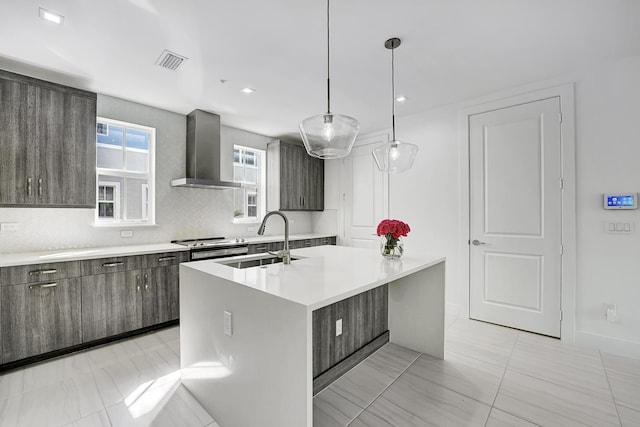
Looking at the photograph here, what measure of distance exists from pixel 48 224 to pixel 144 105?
169 centimetres

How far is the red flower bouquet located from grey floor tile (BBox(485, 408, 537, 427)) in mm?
Answer: 1171

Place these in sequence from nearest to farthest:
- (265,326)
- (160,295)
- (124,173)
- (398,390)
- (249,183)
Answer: (265,326), (398,390), (160,295), (124,173), (249,183)

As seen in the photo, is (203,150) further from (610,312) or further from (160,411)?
(610,312)

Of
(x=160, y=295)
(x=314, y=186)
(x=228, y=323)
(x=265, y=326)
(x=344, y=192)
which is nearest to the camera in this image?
(x=265, y=326)

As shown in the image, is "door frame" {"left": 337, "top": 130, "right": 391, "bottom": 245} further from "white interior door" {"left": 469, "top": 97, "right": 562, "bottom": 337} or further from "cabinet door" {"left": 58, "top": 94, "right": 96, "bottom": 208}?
"cabinet door" {"left": 58, "top": 94, "right": 96, "bottom": 208}

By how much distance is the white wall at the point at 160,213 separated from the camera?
9.32ft

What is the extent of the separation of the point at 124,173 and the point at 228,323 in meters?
2.81

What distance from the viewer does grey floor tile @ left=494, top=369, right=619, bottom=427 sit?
5.84 feet

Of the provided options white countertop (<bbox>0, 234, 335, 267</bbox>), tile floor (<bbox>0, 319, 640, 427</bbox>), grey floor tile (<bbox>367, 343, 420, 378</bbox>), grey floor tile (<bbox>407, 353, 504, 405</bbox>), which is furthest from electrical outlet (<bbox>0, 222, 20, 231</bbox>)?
grey floor tile (<bbox>407, 353, 504, 405</bbox>)

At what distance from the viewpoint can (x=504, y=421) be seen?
5.80 feet

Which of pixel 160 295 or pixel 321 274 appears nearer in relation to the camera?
pixel 321 274

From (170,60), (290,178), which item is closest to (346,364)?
(170,60)

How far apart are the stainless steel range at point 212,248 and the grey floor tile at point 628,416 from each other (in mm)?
3706

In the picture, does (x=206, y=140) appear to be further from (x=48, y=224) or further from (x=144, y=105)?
(x=48, y=224)
